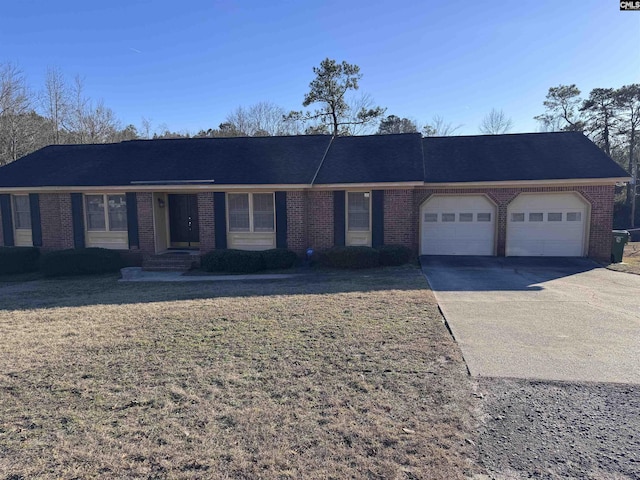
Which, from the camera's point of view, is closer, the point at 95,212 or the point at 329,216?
the point at 329,216

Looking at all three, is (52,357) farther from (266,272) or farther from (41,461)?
(266,272)

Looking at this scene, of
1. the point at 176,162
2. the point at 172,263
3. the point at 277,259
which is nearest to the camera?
the point at 277,259

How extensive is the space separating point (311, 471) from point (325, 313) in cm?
431

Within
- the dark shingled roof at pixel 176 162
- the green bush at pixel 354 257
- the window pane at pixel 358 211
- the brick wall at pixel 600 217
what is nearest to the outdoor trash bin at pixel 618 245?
the brick wall at pixel 600 217

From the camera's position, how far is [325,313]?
7.14 meters

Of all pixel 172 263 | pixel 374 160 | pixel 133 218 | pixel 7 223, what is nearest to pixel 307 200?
pixel 374 160

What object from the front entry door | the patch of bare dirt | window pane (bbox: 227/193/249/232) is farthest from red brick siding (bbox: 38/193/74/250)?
the patch of bare dirt

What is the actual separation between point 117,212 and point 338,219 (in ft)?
26.6

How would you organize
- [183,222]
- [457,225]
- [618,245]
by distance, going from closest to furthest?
[618,245] < [457,225] < [183,222]

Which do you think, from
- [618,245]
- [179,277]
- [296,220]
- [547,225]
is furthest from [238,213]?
[618,245]

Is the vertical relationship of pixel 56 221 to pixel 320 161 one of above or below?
below

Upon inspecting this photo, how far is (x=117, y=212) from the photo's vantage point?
47.3 feet

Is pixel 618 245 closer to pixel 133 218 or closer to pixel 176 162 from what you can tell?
pixel 176 162

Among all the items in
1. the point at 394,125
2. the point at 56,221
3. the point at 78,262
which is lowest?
the point at 78,262
